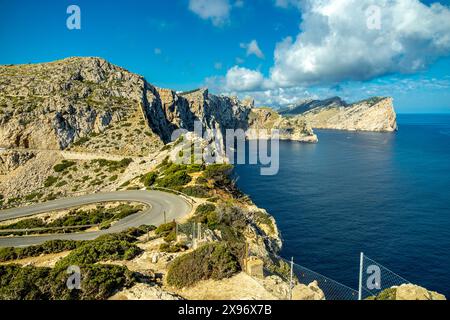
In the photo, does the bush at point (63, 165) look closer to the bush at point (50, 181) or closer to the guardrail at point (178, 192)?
the bush at point (50, 181)

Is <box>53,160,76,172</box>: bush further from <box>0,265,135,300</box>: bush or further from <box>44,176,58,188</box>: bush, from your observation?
<box>0,265,135,300</box>: bush

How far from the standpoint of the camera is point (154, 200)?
42.9 meters

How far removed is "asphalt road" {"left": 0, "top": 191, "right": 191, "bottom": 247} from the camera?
2966 centimetres

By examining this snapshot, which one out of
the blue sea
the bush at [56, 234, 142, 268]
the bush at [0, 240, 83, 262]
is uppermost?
the bush at [56, 234, 142, 268]

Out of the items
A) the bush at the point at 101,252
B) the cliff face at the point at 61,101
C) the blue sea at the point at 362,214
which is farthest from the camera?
the cliff face at the point at 61,101

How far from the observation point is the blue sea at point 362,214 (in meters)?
47.6

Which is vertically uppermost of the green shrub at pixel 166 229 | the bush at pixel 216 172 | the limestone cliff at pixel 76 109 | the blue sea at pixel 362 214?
the limestone cliff at pixel 76 109

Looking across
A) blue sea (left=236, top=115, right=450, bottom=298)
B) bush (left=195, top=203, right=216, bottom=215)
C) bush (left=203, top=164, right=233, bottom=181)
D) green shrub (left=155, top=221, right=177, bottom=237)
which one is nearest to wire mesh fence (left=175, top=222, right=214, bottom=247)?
green shrub (left=155, top=221, right=177, bottom=237)

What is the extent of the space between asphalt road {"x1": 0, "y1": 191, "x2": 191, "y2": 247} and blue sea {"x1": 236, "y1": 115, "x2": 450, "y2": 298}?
20064 mm

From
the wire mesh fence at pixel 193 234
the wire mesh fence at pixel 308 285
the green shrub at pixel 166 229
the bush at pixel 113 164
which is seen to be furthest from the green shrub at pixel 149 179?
the wire mesh fence at pixel 308 285

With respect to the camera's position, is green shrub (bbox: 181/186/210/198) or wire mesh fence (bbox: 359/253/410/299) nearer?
wire mesh fence (bbox: 359/253/410/299)

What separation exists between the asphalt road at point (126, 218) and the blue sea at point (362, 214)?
20.1 meters

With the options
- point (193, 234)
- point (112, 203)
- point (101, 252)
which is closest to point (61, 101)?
point (112, 203)
